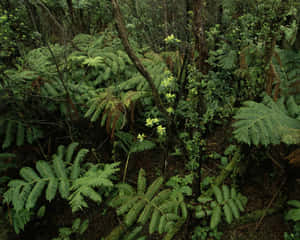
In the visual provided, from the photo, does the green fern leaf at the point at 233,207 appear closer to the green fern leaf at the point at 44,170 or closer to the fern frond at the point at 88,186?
the fern frond at the point at 88,186

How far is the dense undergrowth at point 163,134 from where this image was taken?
1888mm

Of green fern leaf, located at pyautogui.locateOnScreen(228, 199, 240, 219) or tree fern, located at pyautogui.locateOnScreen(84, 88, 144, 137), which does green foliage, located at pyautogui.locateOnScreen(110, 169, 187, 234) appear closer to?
green fern leaf, located at pyautogui.locateOnScreen(228, 199, 240, 219)

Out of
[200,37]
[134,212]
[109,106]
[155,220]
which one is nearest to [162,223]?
[155,220]

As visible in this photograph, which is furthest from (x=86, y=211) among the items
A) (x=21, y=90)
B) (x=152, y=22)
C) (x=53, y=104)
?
(x=152, y=22)

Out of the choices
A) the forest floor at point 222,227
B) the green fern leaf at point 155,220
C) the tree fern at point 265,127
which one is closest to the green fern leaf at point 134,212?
the green fern leaf at point 155,220

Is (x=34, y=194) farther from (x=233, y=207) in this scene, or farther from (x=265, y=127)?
(x=265, y=127)

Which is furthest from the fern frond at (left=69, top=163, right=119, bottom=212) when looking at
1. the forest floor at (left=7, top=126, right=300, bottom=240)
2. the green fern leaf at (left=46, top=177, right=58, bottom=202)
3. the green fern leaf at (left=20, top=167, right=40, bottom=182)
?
the forest floor at (left=7, top=126, right=300, bottom=240)

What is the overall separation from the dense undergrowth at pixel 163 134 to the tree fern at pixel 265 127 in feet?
0.04

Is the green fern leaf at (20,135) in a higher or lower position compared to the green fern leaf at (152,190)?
higher

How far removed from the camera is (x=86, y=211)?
9.12ft

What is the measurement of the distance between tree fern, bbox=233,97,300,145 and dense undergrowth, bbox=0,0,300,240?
0.01 metres

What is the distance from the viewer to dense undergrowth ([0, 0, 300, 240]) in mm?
1888

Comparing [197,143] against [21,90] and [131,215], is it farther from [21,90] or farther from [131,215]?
[21,90]

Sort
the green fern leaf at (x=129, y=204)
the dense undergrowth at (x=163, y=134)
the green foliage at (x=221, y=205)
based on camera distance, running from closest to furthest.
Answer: the dense undergrowth at (x=163, y=134)
the green fern leaf at (x=129, y=204)
the green foliage at (x=221, y=205)
